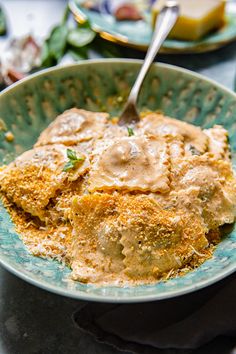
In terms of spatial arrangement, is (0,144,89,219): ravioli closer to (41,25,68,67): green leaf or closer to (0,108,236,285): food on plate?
(0,108,236,285): food on plate

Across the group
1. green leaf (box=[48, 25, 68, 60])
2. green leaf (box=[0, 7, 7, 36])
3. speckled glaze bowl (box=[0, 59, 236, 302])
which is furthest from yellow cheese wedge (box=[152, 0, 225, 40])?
green leaf (box=[0, 7, 7, 36])

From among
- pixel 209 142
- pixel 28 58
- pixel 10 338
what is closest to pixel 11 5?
pixel 28 58

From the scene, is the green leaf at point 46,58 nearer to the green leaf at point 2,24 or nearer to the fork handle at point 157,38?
the green leaf at point 2,24

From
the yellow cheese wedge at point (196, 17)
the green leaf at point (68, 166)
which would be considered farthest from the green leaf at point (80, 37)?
the green leaf at point (68, 166)

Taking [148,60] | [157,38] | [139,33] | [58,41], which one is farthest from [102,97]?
[139,33]

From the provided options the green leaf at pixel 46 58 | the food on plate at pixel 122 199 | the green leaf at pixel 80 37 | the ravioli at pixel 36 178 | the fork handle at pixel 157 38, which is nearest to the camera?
the food on plate at pixel 122 199

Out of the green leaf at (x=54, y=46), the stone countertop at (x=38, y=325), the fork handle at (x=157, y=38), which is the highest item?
the fork handle at (x=157, y=38)

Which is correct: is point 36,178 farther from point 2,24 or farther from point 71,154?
point 2,24
